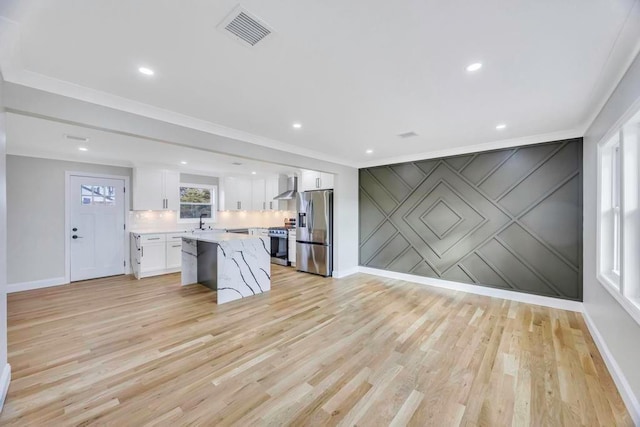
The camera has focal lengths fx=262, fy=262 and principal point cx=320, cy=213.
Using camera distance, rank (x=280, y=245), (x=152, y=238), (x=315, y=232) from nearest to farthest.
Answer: (x=152, y=238) → (x=315, y=232) → (x=280, y=245)

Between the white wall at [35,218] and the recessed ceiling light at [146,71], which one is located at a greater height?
the recessed ceiling light at [146,71]

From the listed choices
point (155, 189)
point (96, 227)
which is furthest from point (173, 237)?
point (96, 227)

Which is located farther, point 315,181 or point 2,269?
point 315,181

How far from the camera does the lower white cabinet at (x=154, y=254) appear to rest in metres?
5.54

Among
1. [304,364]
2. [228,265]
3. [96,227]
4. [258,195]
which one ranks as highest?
[258,195]

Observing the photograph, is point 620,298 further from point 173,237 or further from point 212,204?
point 212,204

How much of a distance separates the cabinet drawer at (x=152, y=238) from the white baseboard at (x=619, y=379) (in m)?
7.00

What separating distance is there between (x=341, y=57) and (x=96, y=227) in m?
6.19

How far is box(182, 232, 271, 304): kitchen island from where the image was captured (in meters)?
4.12

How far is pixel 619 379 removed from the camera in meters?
2.09

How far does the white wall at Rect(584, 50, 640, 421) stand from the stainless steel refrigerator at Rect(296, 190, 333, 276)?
156 inches

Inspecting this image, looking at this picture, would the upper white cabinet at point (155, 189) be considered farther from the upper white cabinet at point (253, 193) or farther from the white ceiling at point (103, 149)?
the upper white cabinet at point (253, 193)

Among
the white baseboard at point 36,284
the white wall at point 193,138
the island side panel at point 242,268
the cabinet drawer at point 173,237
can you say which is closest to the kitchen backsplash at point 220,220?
the cabinet drawer at point 173,237

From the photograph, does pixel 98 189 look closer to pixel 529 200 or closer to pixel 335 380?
pixel 335 380
